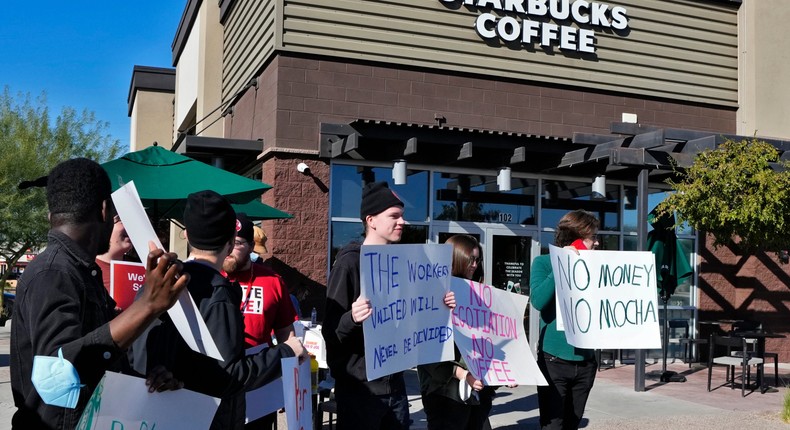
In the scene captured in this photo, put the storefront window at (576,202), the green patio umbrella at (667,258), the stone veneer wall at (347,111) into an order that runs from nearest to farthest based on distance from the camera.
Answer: the stone veneer wall at (347,111) < the green patio umbrella at (667,258) < the storefront window at (576,202)

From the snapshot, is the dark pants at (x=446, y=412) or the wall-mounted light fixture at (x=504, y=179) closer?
the dark pants at (x=446, y=412)

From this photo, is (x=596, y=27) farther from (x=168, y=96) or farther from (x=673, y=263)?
(x=168, y=96)

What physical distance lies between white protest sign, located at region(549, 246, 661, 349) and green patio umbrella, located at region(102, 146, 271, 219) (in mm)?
3209

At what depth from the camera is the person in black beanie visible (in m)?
3.69

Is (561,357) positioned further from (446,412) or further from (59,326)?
(59,326)

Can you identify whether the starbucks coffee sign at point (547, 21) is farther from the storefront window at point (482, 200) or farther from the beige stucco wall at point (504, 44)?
the storefront window at point (482, 200)

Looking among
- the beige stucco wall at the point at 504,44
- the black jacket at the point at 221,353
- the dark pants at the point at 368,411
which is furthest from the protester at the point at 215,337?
the beige stucco wall at the point at 504,44

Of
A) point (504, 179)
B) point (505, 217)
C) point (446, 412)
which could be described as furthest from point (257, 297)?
point (505, 217)

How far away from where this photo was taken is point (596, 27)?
13.1 metres

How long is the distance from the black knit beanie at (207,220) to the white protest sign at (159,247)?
0.97 feet

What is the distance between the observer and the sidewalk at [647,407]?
7.99 m

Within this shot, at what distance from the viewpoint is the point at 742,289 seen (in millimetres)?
14133

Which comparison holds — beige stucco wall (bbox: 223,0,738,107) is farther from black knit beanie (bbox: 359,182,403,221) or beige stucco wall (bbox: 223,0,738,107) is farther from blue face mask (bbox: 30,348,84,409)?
blue face mask (bbox: 30,348,84,409)

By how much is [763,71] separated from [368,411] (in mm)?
12915
